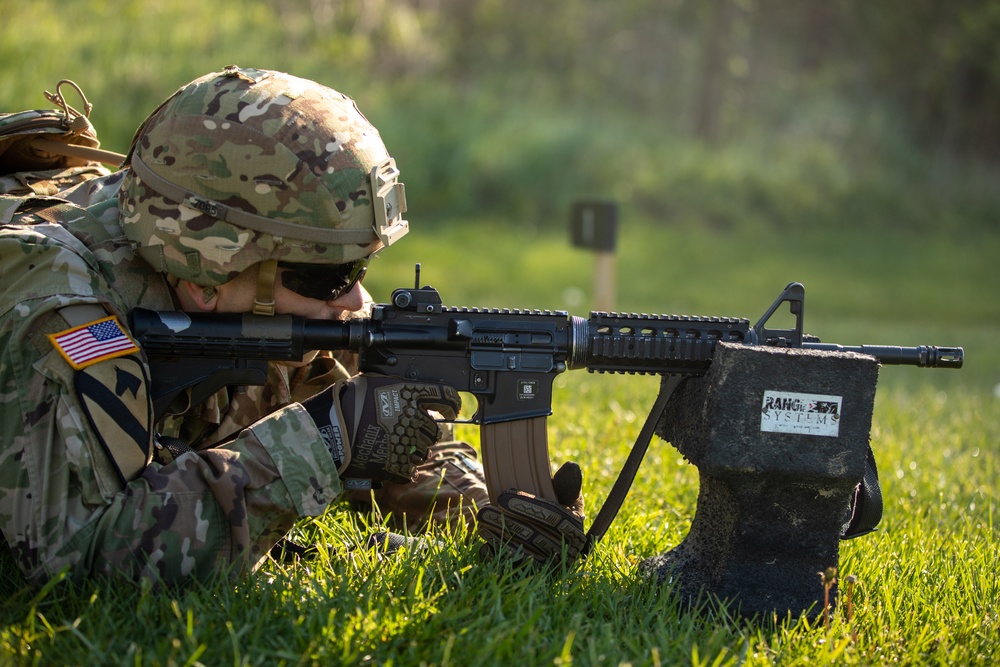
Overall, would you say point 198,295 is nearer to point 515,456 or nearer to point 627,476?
point 515,456

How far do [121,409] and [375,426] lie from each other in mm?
808

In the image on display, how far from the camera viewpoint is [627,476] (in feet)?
11.9

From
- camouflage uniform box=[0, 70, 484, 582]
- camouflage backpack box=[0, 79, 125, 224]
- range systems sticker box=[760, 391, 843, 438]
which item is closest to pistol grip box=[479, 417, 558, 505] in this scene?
camouflage uniform box=[0, 70, 484, 582]

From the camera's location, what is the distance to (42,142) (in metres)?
3.69

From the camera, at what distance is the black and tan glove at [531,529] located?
339 cm

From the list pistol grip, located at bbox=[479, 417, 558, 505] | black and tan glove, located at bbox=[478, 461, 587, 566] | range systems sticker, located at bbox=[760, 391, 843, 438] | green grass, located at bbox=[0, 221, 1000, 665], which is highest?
range systems sticker, located at bbox=[760, 391, 843, 438]

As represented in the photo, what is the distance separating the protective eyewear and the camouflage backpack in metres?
0.89

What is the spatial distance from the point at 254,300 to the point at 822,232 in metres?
16.9

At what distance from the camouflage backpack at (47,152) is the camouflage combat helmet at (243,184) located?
48 cm

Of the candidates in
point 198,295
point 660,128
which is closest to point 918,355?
point 198,295

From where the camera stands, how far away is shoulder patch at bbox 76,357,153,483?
282 centimetres

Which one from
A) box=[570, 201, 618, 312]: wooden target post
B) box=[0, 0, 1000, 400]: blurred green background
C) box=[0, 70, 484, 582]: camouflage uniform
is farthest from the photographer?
box=[0, 0, 1000, 400]: blurred green background

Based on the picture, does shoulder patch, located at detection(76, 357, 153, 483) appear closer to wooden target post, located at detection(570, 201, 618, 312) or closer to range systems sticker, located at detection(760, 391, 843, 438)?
range systems sticker, located at detection(760, 391, 843, 438)

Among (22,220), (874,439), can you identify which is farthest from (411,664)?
(874,439)
